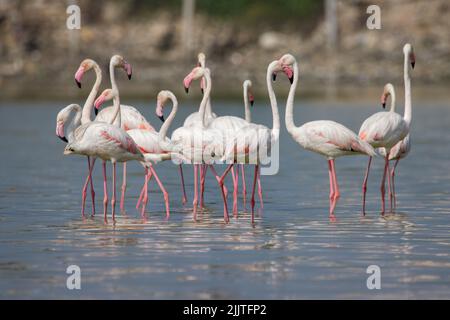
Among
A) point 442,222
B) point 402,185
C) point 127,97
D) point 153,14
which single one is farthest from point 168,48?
point 442,222

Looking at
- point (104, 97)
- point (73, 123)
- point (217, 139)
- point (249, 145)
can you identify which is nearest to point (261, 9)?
point (104, 97)

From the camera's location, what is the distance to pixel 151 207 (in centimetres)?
1349

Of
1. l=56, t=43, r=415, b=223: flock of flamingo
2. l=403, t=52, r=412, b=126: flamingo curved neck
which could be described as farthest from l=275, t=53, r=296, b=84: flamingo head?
l=403, t=52, r=412, b=126: flamingo curved neck

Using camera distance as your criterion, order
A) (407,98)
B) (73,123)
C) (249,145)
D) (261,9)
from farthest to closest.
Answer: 1. (261,9)
2. (407,98)
3. (73,123)
4. (249,145)

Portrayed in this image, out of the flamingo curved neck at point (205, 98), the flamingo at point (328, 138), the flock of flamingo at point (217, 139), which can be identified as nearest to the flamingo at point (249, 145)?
the flock of flamingo at point (217, 139)

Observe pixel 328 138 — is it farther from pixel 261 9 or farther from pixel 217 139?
pixel 261 9

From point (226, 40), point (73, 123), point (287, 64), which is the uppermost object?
point (226, 40)

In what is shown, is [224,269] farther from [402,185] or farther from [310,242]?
[402,185]

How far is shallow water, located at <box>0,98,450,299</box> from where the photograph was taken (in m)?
8.73

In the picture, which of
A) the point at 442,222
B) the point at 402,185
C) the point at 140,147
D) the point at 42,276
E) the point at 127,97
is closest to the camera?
the point at 42,276

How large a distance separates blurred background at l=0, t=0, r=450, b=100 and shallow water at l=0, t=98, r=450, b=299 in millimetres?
30684

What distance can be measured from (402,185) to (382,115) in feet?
8.44

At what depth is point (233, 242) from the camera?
10836 mm

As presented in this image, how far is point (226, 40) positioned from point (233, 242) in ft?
140
